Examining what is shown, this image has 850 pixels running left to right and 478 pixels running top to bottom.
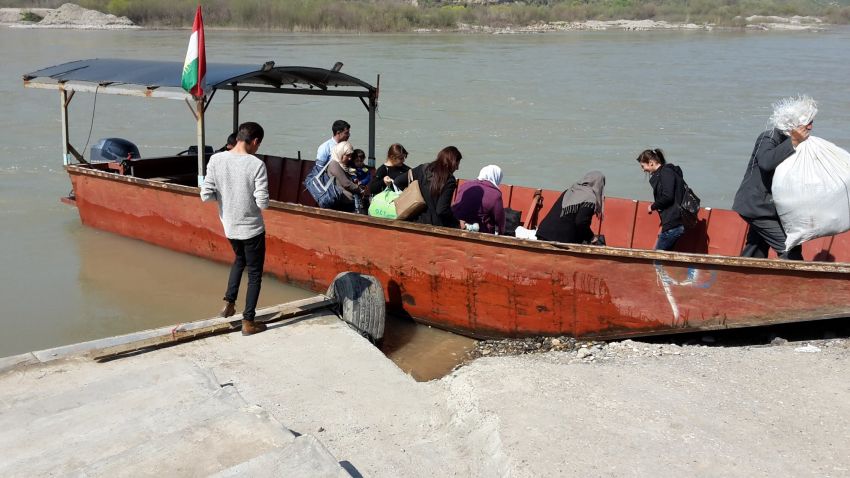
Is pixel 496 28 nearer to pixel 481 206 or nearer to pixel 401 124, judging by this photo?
pixel 401 124

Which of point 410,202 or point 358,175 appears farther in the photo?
point 358,175

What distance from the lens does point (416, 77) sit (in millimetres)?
30141

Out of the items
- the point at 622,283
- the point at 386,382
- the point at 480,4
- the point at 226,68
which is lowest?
the point at 386,382

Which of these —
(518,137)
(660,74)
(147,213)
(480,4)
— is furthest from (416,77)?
(480,4)

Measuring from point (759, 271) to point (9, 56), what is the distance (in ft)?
122

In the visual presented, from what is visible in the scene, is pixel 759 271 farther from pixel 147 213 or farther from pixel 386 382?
pixel 147 213

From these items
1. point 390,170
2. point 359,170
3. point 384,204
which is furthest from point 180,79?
point 384,204

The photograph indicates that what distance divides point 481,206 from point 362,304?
4.21 ft

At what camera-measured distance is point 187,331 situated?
6.25 metres

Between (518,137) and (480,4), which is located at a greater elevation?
(480,4)

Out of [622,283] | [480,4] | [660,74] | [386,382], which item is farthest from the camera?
[480,4]

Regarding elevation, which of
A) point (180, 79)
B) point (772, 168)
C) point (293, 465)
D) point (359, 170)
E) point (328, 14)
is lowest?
point (293, 465)

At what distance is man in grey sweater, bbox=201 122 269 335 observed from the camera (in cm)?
576

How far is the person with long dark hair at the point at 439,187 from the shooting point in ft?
21.7
